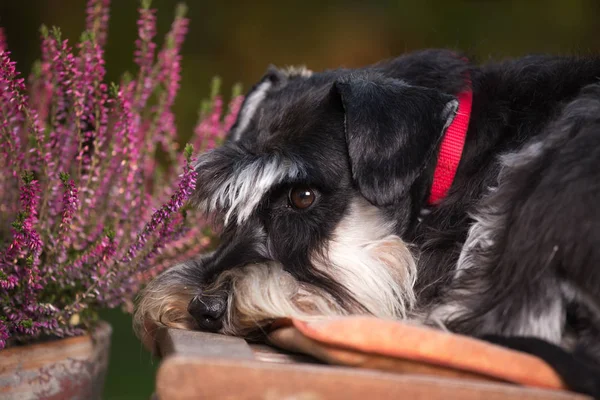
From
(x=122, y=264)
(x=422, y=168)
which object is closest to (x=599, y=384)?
(x=422, y=168)

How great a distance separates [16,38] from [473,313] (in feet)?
15.2

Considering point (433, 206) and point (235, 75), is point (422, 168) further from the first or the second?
point (235, 75)

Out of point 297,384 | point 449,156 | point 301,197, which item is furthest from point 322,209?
point 297,384

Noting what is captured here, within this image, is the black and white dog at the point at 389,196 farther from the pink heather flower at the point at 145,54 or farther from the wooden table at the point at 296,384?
the pink heather flower at the point at 145,54

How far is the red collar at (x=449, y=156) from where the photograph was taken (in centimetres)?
230

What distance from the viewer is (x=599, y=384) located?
156 cm

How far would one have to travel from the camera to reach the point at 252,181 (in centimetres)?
225

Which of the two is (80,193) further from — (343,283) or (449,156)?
(449,156)

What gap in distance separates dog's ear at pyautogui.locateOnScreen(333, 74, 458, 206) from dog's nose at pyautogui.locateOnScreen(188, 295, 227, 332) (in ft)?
1.80

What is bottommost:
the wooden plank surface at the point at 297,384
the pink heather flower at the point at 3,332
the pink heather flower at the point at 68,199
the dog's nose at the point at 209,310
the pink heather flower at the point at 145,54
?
the pink heather flower at the point at 3,332

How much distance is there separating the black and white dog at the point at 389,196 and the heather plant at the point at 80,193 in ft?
0.83

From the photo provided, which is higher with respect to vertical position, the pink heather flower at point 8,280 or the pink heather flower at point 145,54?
the pink heather flower at point 145,54

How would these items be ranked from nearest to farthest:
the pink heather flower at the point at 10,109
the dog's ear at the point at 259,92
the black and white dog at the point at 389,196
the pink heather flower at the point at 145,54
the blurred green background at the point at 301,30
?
the black and white dog at the point at 389,196
the pink heather flower at the point at 10,109
the pink heather flower at the point at 145,54
the dog's ear at the point at 259,92
the blurred green background at the point at 301,30

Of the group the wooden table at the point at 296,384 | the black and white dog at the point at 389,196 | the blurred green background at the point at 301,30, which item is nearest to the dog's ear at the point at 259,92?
the black and white dog at the point at 389,196
